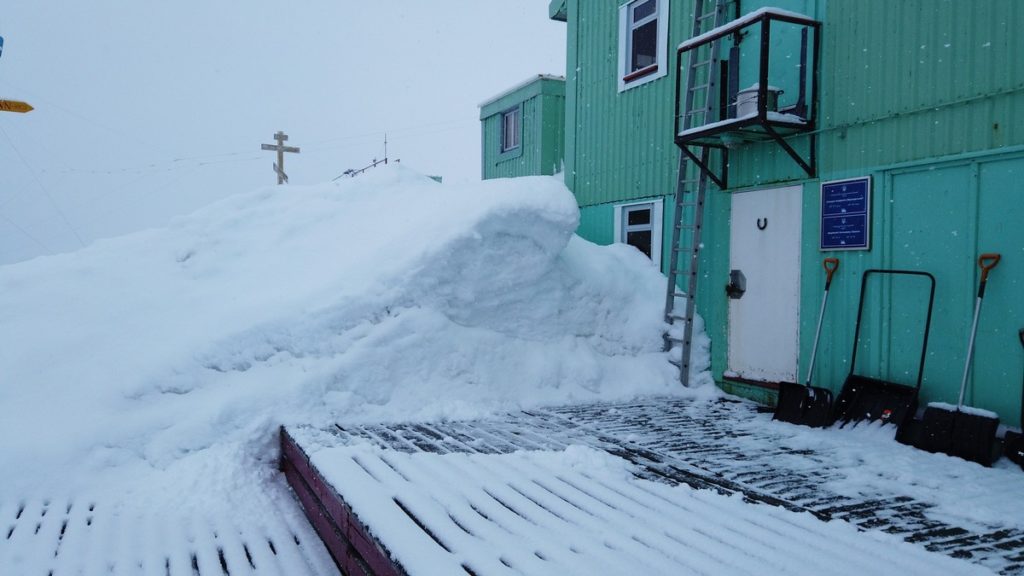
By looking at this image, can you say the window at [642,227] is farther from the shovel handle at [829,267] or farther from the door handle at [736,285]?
the shovel handle at [829,267]

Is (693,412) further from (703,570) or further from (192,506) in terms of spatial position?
(192,506)

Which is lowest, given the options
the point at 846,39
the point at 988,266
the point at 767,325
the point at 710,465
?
the point at 710,465

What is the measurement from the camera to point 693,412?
698 centimetres

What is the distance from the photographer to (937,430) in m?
5.41

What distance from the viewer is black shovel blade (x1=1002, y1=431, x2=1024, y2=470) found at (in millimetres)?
4992

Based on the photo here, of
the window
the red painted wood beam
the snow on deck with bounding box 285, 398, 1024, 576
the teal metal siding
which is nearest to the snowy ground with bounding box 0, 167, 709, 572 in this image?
the red painted wood beam

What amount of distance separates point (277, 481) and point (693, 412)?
3.96m

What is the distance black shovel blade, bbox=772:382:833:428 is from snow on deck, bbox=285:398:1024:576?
306 millimetres

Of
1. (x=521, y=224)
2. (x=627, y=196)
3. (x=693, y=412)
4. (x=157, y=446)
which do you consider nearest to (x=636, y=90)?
(x=627, y=196)

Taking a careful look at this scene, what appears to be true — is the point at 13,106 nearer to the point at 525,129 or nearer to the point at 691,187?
Result: the point at 525,129

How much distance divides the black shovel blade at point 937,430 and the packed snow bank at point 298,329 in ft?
9.62

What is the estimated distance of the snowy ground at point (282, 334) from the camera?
17.5ft

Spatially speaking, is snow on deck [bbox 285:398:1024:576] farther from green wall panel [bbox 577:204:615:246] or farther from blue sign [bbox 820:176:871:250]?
green wall panel [bbox 577:204:615:246]

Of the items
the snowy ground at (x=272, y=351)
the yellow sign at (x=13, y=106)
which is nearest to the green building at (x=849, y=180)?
the snowy ground at (x=272, y=351)
